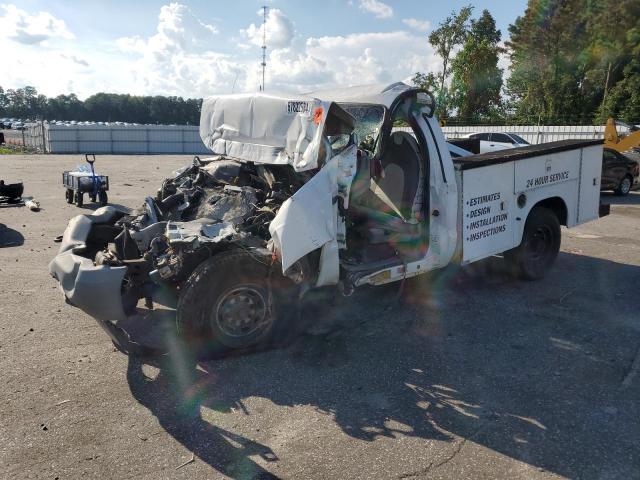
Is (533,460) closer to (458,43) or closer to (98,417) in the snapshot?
(98,417)

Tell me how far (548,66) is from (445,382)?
45.3 metres

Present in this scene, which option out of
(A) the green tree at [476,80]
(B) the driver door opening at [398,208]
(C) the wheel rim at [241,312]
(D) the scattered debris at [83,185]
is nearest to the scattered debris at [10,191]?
(D) the scattered debris at [83,185]

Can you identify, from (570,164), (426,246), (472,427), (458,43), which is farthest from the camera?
(458,43)

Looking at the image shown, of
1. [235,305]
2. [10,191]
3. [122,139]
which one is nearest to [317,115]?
[235,305]

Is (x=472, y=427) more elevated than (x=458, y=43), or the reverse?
(x=458, y=43)

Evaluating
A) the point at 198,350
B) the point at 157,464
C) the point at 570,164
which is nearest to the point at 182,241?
the point at 198,350

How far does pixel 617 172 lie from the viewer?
15297 mm

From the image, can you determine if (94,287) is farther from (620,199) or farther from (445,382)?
(620,199)

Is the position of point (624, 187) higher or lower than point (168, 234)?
lower

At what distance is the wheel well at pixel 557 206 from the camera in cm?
682

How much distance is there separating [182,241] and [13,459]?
1.85m

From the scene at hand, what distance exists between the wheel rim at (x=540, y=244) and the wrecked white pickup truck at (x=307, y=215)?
0.06ft

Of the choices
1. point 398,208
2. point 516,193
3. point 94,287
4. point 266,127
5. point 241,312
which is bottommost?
point 241,312

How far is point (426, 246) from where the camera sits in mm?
5391
